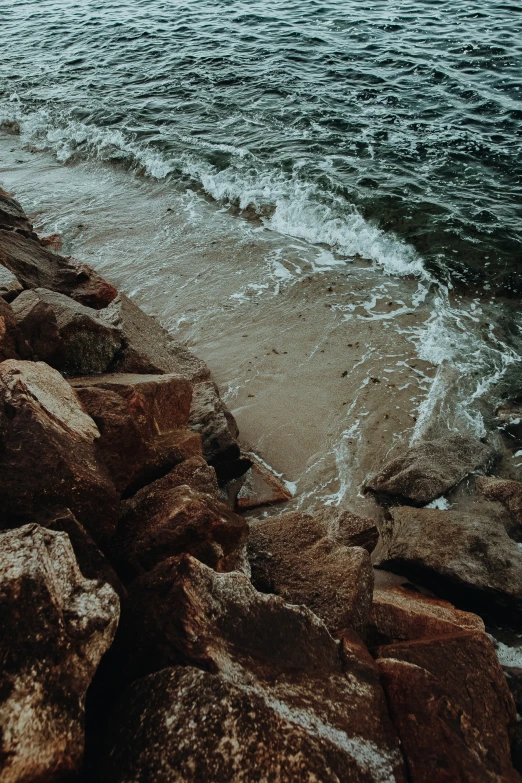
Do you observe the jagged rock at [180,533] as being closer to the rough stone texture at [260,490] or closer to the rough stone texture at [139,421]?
the rough stone texture at [139,421]

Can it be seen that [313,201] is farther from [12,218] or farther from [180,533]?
[180,533]

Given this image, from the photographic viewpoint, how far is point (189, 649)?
8.64 ft

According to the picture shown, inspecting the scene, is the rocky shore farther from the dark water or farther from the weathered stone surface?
the dark water

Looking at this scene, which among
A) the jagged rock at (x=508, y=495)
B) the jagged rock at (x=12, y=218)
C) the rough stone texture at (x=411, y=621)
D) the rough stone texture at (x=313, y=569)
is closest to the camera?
the rough stone texture at (x=313, y=569)

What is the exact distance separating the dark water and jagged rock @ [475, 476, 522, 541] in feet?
14.7

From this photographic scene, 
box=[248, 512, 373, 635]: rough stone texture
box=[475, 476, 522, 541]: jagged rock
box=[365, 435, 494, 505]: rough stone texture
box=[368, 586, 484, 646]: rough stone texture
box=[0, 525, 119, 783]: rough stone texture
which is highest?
box=[0, 525, 119, 783]: rough stone texture

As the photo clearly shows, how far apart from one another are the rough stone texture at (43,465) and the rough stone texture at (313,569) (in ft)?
3.96

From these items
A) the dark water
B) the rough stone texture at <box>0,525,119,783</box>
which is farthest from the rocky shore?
the dark water

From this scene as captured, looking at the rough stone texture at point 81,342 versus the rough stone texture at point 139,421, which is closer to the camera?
the rough stone texture at point 139,421

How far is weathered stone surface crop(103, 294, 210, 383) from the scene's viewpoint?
5.41 metres

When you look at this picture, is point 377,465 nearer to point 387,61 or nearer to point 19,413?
point 19,413

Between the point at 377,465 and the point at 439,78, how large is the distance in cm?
1443

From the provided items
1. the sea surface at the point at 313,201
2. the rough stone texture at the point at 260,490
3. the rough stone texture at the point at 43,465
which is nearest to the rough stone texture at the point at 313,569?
the rough stone texture at the point at 260,490

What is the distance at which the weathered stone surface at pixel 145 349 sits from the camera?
541 centimetres
